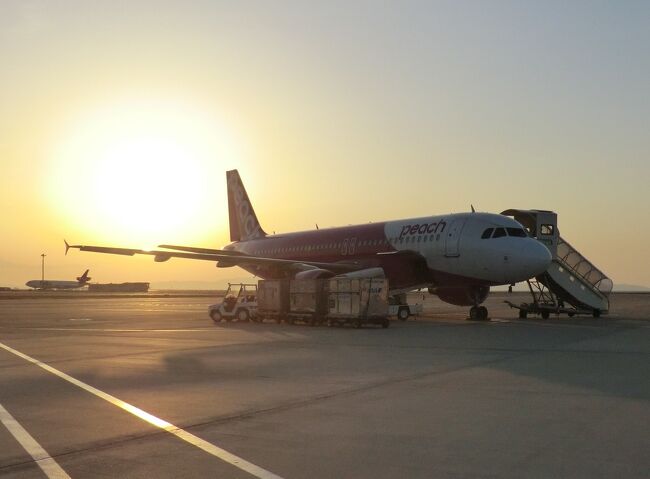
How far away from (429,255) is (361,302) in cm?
570

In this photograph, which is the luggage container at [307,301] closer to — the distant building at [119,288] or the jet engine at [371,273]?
the jet engine at [371,273]

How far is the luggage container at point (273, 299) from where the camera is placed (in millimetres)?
30875

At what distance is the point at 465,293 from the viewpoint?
31.8 metres

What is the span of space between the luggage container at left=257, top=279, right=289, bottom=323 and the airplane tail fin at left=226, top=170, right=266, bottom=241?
55.0 ft

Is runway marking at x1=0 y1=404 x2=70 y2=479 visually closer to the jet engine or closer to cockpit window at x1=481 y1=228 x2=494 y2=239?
cockpit window at x1=481 y1=228 x2=494 y2=239

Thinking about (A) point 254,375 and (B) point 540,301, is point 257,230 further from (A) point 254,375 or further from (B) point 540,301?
(A) point 254,375

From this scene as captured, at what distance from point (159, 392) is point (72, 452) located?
12.6 ft

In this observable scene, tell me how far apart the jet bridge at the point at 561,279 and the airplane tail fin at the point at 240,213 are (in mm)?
19767

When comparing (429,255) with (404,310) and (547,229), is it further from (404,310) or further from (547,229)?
(547,229)

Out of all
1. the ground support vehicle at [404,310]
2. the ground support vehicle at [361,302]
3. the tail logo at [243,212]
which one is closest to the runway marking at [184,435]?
the ground support vehicle at [361,302]

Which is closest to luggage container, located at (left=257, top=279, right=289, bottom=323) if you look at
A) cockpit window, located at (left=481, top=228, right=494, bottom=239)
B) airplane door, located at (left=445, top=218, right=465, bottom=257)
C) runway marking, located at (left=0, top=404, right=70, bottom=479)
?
airplane door, located at (left=445, top=218, right=465, bottom=257)

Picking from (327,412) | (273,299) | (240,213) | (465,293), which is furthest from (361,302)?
(240,213)

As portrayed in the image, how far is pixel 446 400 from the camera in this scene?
32.1 ft

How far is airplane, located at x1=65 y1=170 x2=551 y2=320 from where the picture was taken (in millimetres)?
29141
